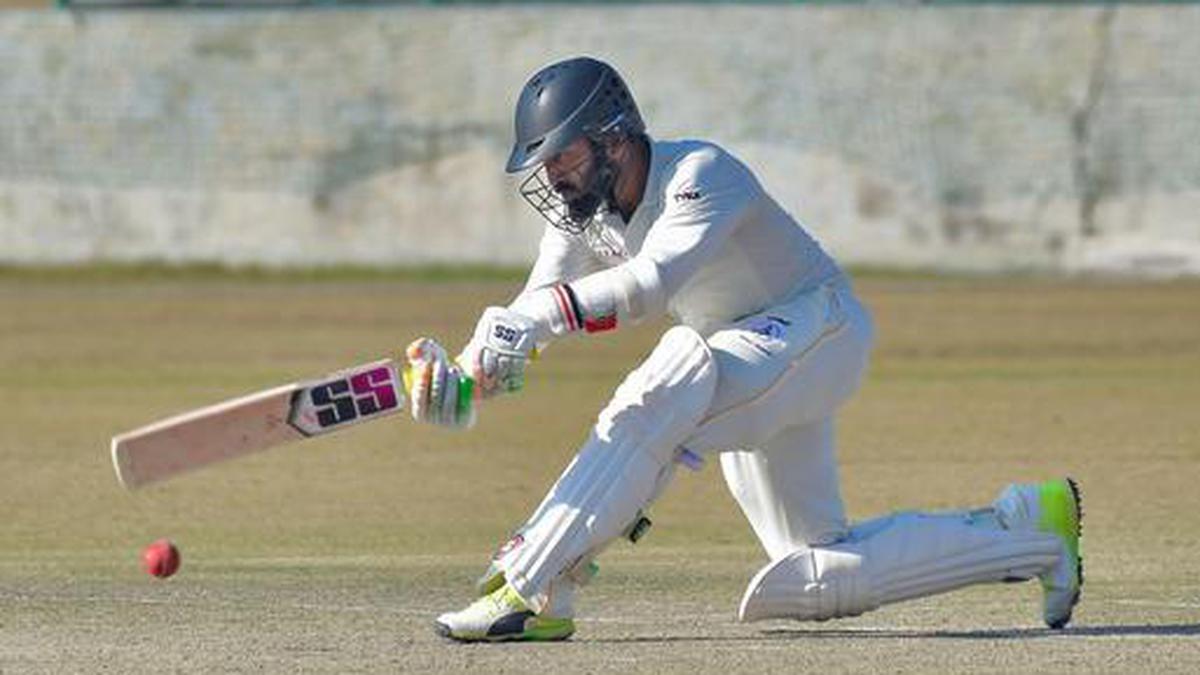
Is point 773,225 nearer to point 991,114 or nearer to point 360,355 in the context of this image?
point 360,355

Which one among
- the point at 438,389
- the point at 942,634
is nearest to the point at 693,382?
the point at 438,389

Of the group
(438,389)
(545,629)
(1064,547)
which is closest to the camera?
(438,389)

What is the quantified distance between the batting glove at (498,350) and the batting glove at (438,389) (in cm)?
4

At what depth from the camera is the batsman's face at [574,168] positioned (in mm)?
8336

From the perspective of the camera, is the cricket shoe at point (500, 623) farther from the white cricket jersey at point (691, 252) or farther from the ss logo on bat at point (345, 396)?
the white cricket jersey at point (691, 252)

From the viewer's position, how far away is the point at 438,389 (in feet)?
26.0

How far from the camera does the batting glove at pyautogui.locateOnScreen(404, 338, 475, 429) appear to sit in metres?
7.93

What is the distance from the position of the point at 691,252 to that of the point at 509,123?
24.5m

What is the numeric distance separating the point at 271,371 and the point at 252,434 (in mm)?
12151

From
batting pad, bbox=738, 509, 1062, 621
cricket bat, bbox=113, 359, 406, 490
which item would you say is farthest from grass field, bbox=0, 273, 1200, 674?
cricket bat, bbox=113, 359, 406, 490

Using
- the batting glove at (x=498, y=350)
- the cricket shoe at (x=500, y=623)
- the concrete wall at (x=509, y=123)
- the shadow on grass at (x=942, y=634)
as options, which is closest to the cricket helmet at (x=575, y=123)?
the batting glove at (x=498, y=350)

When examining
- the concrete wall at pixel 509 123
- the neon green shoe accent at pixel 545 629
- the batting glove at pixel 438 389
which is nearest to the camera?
the batting glove at pixel 438 389

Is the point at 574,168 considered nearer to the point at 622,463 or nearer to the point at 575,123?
the point at 575,123

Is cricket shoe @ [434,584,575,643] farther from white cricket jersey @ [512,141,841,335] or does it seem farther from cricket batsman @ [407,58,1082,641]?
white cricket jersey @ [512,141,841,335]
